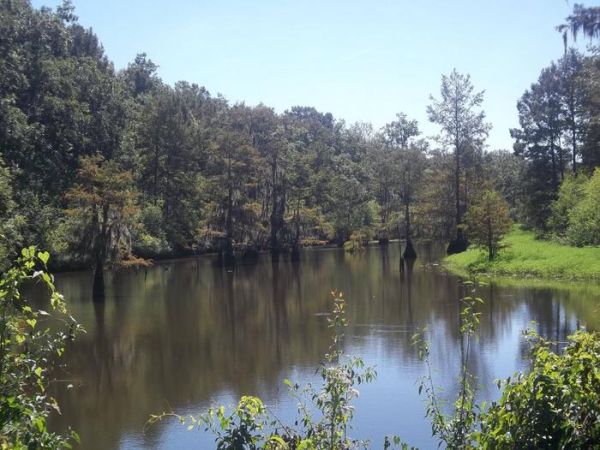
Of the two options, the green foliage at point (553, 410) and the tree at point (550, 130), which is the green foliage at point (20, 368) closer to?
the green foliage at point (553, 410)

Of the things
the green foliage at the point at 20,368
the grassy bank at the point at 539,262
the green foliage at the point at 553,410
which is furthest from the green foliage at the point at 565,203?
the green foliage at the point at 20,368

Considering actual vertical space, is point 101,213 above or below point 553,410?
above

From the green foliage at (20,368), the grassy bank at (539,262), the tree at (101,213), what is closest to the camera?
the green foliage at (20,368)

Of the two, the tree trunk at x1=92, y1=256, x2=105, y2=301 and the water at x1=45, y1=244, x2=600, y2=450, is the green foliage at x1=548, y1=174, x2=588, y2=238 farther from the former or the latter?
the tree trunk at x1=92, y1=256, x2=105, y2=301

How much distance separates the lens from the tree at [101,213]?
2388 centimetres

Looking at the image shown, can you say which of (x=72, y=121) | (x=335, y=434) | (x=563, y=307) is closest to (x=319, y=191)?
(x=72, y=121)

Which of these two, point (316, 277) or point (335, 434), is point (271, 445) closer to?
point (335, 434)

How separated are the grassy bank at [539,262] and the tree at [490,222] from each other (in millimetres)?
716

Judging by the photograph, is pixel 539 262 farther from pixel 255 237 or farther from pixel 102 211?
pixel 255 237

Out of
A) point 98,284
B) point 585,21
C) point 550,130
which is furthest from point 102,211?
point 550,130

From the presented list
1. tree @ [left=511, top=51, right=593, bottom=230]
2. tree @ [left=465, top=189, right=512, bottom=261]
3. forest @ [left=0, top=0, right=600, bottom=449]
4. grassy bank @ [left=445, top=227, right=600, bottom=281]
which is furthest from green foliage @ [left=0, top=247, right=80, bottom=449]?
tree @ [left=511, top=51, right=593, bottom=230]

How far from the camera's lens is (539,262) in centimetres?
2848

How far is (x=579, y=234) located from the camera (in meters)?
29.3

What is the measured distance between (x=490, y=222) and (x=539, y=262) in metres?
4.12
